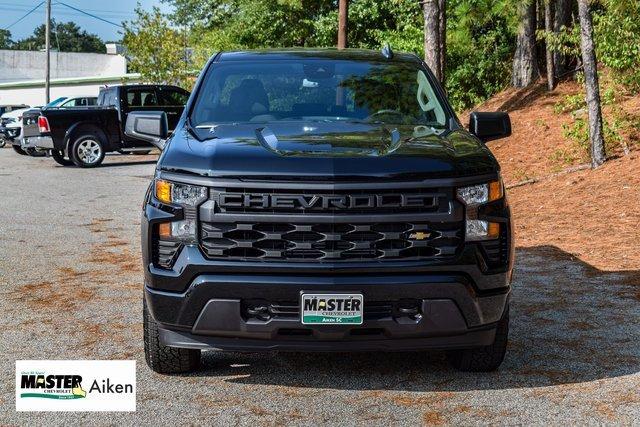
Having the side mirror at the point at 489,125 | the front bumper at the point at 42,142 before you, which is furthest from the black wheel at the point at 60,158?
the side mirror at the point at 489,125

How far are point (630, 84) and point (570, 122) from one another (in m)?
2.92

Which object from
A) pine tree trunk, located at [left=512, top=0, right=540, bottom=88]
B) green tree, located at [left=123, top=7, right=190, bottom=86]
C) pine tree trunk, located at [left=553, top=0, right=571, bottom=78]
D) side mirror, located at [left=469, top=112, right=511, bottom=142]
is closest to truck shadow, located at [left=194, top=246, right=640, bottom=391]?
side mirror, located at [left=469, top=112, right=511, bottom=142]

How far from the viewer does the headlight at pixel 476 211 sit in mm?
5215

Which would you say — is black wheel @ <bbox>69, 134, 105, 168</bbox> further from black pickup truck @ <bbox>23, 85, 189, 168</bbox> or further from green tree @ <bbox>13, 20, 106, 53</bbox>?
green tree @ <bbox>13, 20, 106, 53</bbox>

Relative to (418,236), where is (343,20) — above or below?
above

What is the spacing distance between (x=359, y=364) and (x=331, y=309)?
1.10 m

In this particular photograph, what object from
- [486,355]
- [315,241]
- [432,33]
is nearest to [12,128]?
[432,33]

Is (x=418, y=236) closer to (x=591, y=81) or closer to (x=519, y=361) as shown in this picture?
(x=519, y=361)

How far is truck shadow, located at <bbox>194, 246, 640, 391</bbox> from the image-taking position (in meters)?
5.63

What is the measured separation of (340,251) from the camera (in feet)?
16.7

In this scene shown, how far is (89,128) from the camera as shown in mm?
24516

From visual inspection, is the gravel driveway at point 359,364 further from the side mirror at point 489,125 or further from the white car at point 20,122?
the white car at point 20,122

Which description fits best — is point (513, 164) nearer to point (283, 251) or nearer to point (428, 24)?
point (428, 24)

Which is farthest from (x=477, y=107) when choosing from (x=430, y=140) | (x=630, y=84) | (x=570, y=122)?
(x=430, y=140)
